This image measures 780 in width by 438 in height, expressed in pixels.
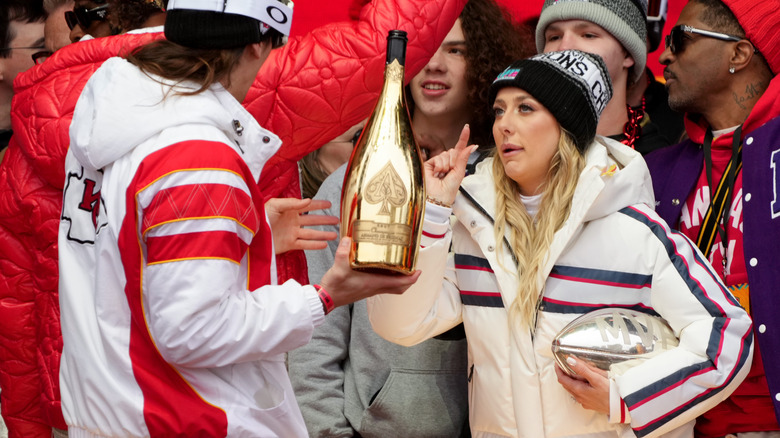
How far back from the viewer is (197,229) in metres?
1.43

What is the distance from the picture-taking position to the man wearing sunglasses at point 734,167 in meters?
2.27

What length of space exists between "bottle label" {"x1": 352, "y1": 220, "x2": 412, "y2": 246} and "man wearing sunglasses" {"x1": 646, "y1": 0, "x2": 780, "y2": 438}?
3.88 feet

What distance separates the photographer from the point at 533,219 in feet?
7.75

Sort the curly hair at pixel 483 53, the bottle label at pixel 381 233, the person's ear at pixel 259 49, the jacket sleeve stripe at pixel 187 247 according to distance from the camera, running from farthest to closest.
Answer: the curly hair at pixel 483 53 < the person's ear at pixel 259 49 < the bottle label at pixel 381 233 < the jacket sleeve stripe at pixel 187 247

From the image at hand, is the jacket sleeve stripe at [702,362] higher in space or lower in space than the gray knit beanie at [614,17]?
lower

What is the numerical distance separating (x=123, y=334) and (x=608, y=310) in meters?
→ 1.14

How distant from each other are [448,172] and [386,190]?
653 millimetres

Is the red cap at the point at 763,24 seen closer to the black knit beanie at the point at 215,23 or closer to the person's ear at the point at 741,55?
the person's ear at the point at 741,55

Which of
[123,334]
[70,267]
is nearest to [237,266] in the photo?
[123,334]

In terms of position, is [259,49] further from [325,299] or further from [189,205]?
[325,299]

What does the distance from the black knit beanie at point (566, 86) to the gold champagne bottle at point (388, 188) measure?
2.51 feet

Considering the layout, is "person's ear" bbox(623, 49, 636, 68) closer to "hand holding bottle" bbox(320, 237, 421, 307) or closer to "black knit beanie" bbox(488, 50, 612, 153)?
"black knit beanie" bbox(488, 50, 612, 153)

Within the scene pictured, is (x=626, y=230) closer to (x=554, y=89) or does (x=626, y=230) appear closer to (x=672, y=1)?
(x=554, y=89)

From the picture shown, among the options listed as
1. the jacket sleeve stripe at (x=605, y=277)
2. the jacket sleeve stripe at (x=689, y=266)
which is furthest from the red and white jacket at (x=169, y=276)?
the jacket sleeve stripe at (x=689, y=266)
